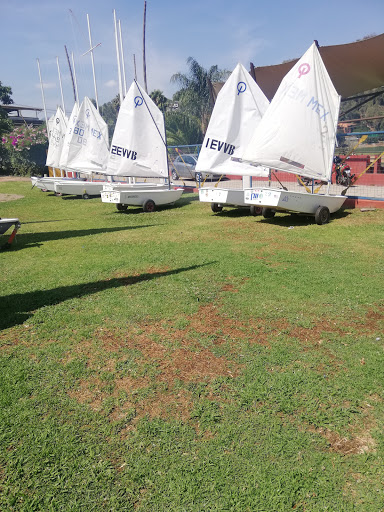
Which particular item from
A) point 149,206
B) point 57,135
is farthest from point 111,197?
point 57,135

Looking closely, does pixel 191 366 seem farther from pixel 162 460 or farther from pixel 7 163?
pixel 7 163

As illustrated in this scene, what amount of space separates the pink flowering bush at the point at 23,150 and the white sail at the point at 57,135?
35.6 feet

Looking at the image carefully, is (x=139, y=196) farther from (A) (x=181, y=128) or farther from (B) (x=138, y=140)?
(A) (x=181, y=128)

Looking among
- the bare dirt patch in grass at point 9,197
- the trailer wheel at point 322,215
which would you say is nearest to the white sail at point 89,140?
the bare dirt patch in grass at point 9,197

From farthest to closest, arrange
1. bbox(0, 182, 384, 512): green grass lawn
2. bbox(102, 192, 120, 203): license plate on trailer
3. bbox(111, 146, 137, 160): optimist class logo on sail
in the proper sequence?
bbox(111, 146, 137, 160): optimist class logo on sail
bbox(102, 192, 120, 203): license plate on trailer
bbox(0, 182, 384, 512): green grass lawn

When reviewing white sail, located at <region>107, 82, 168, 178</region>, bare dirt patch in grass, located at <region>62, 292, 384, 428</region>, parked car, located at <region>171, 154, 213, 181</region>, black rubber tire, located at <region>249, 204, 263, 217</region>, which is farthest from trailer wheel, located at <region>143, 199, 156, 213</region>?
bare dirt patch in grass, located at <region>62, 292, 384, 428</region>

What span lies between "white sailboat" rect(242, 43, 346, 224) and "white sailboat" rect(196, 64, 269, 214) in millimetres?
1608

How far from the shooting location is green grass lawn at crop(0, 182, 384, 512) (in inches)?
96.9

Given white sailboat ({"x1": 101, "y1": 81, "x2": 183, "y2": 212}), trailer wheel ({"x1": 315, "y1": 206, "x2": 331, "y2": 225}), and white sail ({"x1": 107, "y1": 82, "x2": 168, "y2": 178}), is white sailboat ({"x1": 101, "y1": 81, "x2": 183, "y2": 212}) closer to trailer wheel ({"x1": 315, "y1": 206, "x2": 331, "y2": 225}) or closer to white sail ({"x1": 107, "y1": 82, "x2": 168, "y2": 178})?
white sail ({"x1": 107, "y1": 82, "x2": 168, "y2": 178})

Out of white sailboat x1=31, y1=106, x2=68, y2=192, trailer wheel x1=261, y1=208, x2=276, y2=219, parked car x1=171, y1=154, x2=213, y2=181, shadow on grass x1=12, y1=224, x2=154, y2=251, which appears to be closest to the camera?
shadow on grass x1=12, y1=224, x2=154, y2=251

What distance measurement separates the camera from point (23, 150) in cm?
4156

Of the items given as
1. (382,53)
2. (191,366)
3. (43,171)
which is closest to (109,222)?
(191,366)

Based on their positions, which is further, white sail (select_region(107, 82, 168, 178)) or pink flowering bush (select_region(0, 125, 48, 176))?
pink flowering bush (select_region(0, 125, 48, 176))

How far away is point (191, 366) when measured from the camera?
3793 millimetres
